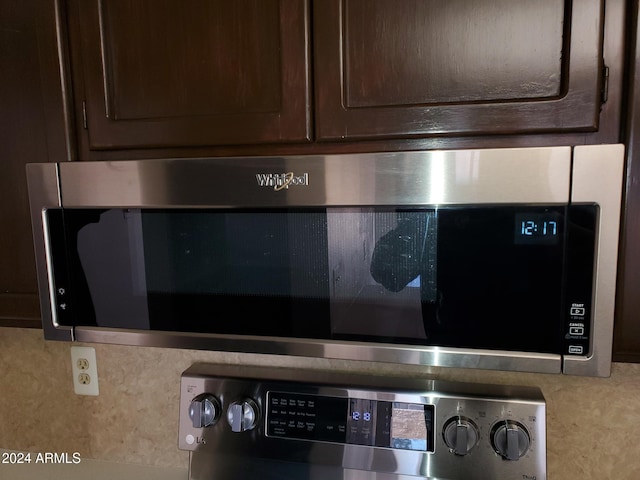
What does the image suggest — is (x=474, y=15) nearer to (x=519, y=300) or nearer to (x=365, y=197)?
(x=365, y=197)

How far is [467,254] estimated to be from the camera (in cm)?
61

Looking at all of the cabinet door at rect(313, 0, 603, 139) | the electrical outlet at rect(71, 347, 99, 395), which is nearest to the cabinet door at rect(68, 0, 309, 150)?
the cabinet door at rect(313, 0, 603, 139)

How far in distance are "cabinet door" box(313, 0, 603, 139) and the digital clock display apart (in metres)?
0.12

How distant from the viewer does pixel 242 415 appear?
36.0 inches

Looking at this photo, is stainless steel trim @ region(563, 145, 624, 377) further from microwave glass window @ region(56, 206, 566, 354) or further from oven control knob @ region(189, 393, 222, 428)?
oven control knob @ region(189, 393, 222, 428)

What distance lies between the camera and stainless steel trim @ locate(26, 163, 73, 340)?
716mm

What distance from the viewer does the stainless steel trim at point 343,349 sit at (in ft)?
2.02

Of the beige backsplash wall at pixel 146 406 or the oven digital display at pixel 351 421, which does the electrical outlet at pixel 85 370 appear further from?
the oven digital display at pixel 351 421

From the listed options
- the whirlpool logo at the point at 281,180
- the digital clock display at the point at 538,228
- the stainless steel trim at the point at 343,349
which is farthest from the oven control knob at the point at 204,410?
the digital clock display at the point at 538,228

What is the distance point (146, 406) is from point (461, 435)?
0.73 m

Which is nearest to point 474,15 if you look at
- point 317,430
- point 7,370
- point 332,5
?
point 332,5

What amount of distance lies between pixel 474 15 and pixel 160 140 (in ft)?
1.62

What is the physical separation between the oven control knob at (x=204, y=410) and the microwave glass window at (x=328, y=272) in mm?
271

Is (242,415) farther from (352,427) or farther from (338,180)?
(338,180)
